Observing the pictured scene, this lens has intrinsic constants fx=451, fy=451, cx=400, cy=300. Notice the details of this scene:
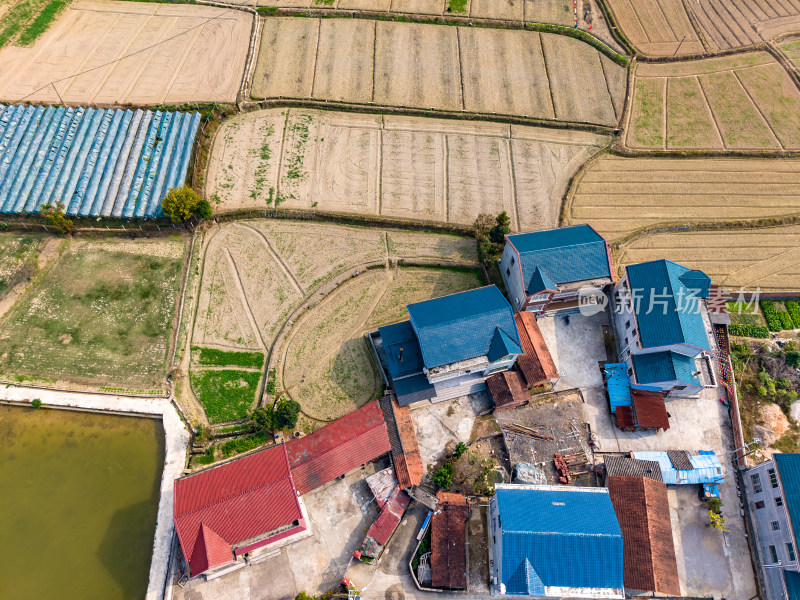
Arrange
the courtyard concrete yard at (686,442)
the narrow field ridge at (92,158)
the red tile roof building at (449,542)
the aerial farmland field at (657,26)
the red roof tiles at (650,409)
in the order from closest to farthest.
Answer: the red tile roof building at (449,542), the courtyard concrete yard at (686,442), the red roof tiles at (650,409), the narrow field ridge at (92,158), the aerial farmland field at (657,26)

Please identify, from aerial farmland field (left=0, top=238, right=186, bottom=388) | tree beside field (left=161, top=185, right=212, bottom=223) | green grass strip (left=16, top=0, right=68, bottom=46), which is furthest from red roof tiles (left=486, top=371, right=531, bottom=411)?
green grass strip (left=16, top=0, right=68, bottom=46)

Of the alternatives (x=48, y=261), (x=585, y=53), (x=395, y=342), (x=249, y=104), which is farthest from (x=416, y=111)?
(x=48, y=261)

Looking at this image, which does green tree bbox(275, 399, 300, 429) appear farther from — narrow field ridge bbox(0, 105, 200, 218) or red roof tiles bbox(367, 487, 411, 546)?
narrow field ridge bbox(0, 105, 200, 218)

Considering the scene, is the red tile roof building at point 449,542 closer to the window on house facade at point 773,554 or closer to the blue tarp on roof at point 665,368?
the blue tarp on roof at point 665,368

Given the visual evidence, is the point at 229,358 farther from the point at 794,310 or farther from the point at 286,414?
the point at 794,310

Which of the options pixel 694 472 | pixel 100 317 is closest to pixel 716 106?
pixel 694 472

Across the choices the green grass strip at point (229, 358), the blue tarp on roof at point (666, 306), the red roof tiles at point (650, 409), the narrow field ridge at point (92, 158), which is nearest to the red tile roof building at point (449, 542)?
the red roof tiles at point (650, 409)

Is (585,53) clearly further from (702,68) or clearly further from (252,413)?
(252,413)
